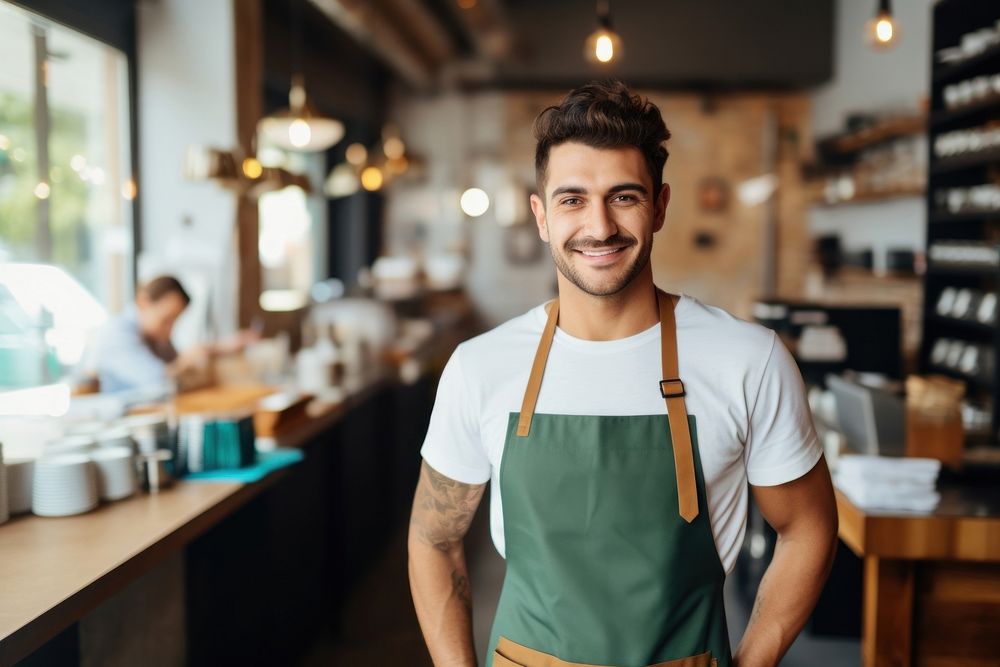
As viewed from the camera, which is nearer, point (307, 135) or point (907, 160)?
point (307, 135)

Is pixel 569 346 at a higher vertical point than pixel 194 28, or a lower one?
lower

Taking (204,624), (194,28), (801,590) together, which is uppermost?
(194,28)

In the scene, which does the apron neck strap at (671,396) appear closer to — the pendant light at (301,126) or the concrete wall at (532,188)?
the pendant light at (301,126)

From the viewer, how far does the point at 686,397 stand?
64.0 inches

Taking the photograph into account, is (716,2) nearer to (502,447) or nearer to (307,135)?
(307,135)

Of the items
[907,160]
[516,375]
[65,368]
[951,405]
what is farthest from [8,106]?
[907,160]

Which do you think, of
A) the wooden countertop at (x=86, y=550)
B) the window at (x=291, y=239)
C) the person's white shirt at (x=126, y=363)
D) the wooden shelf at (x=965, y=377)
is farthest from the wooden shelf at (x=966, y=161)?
the person's white shirt at (x=126, y=363)

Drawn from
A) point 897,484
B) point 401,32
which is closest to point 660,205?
point 897,484

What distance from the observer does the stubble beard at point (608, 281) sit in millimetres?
1631

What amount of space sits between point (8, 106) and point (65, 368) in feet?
3.83

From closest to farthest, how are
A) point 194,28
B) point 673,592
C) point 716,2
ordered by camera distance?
1. point 673,592
2. point 194,28
3. point 716,2

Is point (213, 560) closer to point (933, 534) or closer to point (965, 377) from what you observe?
point (933, 534)

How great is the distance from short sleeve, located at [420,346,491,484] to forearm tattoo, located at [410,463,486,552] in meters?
0.02

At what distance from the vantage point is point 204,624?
2.98 m
